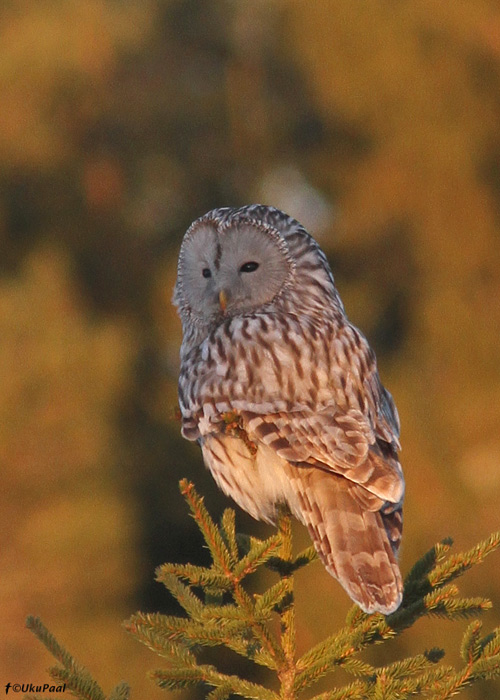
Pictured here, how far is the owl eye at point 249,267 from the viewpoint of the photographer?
10.7 feet

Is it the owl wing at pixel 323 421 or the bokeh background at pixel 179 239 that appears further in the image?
the bokeh background at pixel 179 239

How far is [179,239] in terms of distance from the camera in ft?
21.8

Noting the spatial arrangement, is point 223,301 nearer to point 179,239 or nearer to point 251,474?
point 251,474

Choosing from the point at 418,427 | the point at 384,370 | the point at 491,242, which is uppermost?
the point at 491,242

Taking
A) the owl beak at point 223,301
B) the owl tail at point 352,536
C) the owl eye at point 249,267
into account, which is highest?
the owl eye at point 249,267

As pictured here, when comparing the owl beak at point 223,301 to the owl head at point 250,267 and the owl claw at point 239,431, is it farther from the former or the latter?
the owl claw at point 239,431

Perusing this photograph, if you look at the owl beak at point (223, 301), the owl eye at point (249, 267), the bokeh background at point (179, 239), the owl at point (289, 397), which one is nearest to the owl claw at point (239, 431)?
the owl at point (289, 397)

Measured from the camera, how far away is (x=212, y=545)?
6.55 ft

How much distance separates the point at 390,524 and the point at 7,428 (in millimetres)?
3419

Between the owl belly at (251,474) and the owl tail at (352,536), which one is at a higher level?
the owl belly at (251,474)

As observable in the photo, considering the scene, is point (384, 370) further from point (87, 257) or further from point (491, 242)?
point (87, 257)

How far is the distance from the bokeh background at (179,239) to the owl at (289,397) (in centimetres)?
192

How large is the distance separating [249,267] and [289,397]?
741mm

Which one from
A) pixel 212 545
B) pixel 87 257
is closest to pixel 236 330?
pixel 212 545
